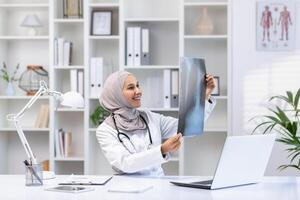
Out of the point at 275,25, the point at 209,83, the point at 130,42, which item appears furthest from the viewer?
the point at 130,42

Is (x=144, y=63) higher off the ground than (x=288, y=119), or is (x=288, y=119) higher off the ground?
(x=144, y=63)

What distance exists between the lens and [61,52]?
5191 millimetres

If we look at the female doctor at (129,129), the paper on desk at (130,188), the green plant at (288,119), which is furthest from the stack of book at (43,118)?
the paper on desk at (130,188)

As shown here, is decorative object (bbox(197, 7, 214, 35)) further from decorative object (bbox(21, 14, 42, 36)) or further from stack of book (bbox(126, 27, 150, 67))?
decorative object (bbox(21, 14, 42, 36))

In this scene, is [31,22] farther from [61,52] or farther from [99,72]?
[99,72]

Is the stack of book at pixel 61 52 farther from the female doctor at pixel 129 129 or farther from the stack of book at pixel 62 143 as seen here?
the female doctor at pixel 129 129

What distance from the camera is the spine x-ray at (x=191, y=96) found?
109 inches

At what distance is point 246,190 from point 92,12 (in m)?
3.06

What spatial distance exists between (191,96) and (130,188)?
0.57 metres

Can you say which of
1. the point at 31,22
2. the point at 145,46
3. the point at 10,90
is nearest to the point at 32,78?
the point at 10,90

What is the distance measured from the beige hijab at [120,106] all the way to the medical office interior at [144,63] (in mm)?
1682

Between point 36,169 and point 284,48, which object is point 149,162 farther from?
point 284,48

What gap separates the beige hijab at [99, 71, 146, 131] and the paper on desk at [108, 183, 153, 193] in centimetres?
66

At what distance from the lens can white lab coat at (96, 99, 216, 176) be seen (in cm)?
295
